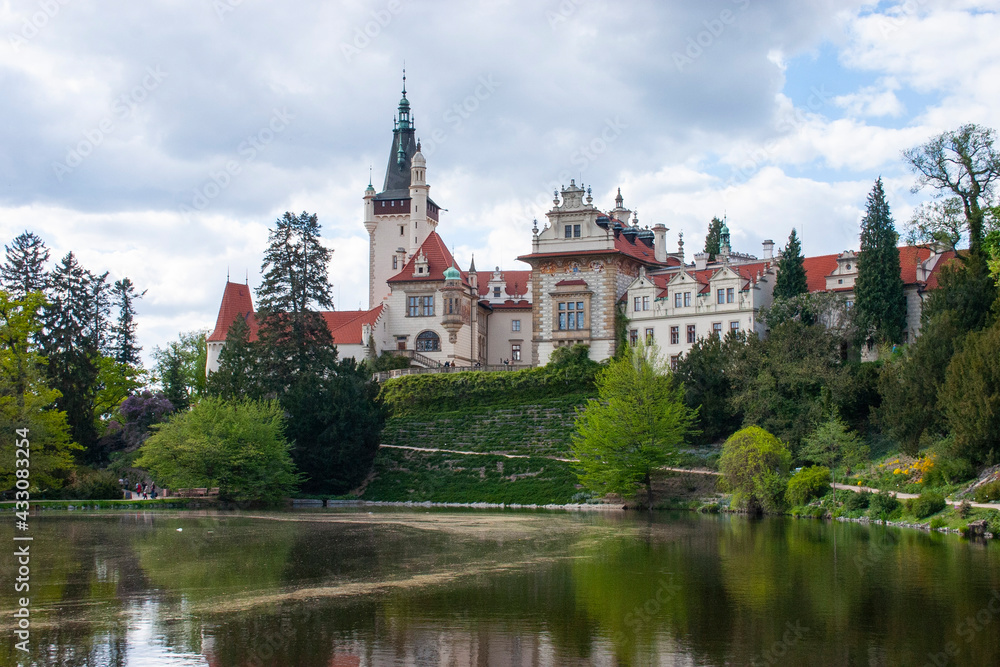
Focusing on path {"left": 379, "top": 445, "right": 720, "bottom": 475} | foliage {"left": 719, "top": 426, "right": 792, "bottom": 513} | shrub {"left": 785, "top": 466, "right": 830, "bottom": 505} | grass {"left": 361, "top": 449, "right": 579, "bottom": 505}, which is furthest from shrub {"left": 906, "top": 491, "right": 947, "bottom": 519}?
grass {"left": 361, "top": 449, "right": 579, "bottom": 505}

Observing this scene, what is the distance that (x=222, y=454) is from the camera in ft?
141

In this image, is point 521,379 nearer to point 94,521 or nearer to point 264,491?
point 264,491

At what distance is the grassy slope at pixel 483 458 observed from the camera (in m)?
47.2

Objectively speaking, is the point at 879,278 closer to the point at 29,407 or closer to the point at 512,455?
the point at 512,455

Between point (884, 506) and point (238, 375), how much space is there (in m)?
31.5

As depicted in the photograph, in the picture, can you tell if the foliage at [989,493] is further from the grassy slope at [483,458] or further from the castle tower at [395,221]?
the castle tower at [395,221]

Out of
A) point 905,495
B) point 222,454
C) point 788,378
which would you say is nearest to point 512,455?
point 788,378

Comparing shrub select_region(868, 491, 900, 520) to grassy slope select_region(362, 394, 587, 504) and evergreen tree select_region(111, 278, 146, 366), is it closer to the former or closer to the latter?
grassy slope select_region(362, 394, 587, 504)

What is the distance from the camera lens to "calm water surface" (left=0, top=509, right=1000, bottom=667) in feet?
44.8

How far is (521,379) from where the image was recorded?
58.3 meters

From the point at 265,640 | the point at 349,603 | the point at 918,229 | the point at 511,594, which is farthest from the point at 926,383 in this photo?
the point at 265,640

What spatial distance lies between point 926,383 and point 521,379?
1002 inches

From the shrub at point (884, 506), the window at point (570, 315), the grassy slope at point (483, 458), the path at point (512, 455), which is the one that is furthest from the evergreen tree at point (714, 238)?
the shrub at point (884, 506)

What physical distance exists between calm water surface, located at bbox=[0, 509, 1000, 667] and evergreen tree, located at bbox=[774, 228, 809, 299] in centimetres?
2475
